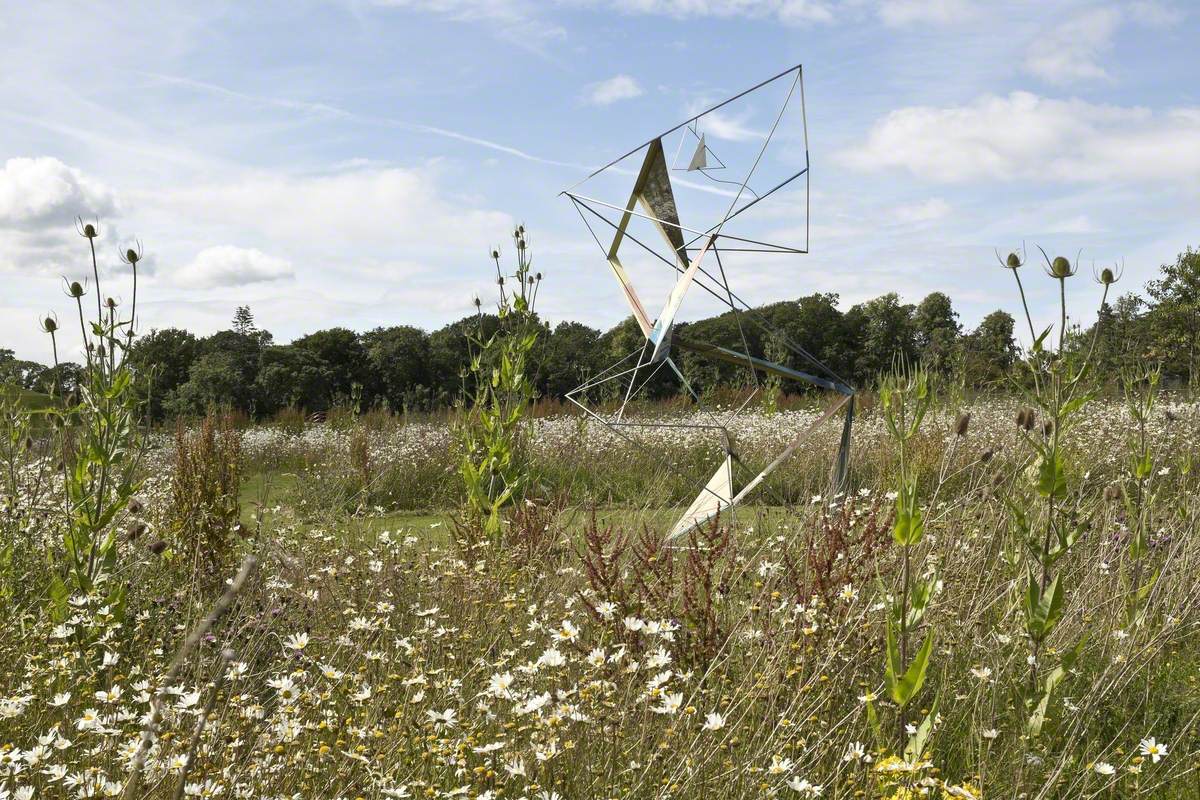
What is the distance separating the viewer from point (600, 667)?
235cm

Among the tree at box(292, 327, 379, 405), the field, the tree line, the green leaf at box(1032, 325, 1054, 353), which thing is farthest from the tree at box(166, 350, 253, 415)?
the green leaf at box(1032, 325, 1054, 353)

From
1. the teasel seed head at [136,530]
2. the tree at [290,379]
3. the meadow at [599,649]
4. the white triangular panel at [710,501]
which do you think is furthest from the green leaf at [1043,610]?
the tree at [290,379]

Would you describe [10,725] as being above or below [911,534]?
below

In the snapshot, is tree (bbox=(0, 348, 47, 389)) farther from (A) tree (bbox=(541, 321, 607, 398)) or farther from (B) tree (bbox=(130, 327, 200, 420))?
(B) tree (bbox=(130, 327, 200, 420))

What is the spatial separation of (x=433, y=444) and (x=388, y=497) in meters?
1.36

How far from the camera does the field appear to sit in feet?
7.28

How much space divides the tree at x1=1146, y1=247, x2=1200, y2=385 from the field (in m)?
23.3

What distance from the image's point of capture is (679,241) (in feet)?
16.1

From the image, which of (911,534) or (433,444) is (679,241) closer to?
(911,534)

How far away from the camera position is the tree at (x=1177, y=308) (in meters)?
25.4

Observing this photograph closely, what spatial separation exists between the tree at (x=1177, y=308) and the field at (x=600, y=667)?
23261 mm

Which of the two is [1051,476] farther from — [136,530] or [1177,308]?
[1177,308]

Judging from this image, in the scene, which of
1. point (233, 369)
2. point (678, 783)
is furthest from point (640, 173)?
point (233, 369)

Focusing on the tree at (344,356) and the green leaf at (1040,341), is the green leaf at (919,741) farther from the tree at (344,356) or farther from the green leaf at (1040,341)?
the tree at (344,356)
